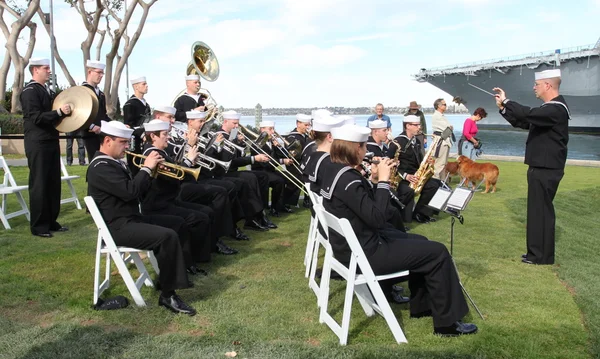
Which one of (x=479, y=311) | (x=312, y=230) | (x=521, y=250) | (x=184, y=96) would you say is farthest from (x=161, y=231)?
(x=521, y=250)

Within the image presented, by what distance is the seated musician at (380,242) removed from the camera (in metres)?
3.98

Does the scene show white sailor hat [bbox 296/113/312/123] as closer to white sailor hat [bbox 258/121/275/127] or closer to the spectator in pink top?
white sailor hat [bbox 258/121/275/127]

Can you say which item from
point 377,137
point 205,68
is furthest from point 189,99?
point 377,137

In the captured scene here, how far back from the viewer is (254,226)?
8.07 meters

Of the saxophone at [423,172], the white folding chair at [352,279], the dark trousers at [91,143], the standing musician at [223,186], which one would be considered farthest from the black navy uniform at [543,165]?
the dark trousers at [91,143]

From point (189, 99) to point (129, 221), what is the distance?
4.00 meters

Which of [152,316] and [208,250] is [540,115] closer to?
[208,250]

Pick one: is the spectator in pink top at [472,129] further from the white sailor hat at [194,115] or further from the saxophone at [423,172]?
the white sailor hat at [194,115]

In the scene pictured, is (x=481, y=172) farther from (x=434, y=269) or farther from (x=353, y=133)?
(x=353, y=133)

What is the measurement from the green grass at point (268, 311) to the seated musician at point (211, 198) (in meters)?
0.33

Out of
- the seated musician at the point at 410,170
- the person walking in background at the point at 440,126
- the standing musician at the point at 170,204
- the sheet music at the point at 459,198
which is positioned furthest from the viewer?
the person walking in background at the point at 440,126

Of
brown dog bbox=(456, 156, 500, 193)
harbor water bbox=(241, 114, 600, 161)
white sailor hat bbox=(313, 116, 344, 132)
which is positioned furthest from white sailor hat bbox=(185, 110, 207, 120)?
harbor water bbox=(241, 114, 600, 161)

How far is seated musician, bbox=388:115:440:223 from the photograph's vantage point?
838 cm

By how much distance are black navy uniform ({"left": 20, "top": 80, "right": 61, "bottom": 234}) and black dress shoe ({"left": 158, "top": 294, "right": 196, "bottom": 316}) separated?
341 centimetres
